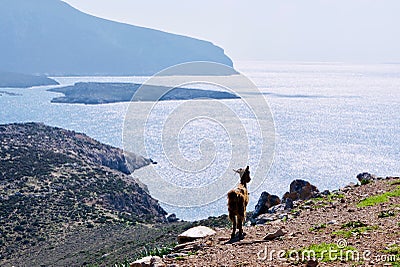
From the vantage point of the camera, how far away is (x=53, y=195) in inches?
1683

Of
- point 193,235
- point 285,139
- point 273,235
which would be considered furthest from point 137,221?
point 285,139

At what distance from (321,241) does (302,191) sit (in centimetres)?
791

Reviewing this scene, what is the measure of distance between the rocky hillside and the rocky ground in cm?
1571

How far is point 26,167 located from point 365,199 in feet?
141

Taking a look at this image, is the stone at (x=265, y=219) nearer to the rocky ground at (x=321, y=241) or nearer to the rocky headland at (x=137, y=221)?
the rocky headland at (x=137, y=221)

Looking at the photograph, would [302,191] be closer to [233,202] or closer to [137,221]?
[233,202]

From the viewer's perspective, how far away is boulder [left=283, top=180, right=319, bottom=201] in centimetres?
1598

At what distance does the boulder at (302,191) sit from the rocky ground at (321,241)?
3.25 metres

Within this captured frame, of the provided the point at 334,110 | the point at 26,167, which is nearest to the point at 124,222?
the point at 26,167

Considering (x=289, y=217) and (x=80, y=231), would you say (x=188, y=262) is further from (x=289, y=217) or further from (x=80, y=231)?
(x=80, y=231)

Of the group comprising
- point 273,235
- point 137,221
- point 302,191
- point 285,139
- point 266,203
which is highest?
point 273,235

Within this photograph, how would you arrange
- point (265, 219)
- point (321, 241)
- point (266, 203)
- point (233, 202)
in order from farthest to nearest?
point (266, 203) < point (265, 219) < point (233, 202) < point (321, 241)

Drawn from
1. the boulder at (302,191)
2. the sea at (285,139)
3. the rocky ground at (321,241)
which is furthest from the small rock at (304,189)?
the sea at (285,139)

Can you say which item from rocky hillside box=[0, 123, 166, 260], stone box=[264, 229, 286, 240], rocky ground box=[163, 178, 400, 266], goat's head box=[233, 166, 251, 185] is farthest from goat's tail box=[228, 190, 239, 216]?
rocky hillside box=[0, 123, 166, 260]
